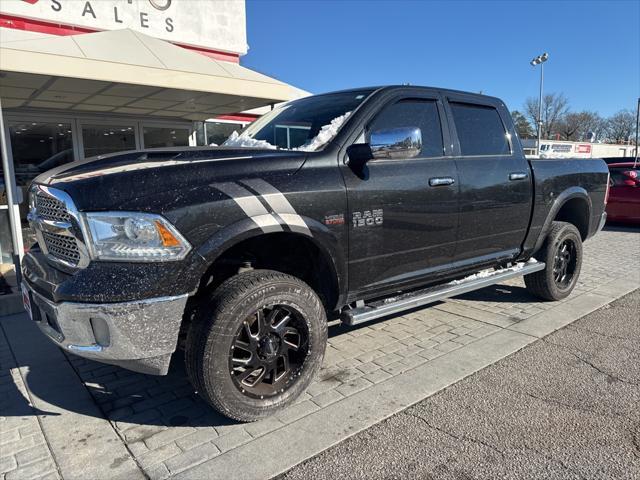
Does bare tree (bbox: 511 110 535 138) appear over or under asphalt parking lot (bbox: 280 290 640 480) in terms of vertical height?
over

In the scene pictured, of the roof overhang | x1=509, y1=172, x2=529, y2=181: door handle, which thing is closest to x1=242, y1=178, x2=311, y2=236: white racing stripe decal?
x1=509, y1=172, x2=529, y2=181: door handle

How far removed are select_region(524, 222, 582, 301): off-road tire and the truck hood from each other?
3284mm

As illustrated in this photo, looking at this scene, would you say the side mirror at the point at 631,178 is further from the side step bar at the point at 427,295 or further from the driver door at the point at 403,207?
the driver door at the point at 403,207

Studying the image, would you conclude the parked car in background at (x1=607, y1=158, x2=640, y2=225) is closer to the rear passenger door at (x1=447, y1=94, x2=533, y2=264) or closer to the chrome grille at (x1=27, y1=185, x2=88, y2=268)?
the rear passenger door at (x1=447, y1=94, x2=533, y2=264)

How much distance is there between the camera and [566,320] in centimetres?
465

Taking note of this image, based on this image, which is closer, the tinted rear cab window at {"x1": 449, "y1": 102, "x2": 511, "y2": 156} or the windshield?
the windshield

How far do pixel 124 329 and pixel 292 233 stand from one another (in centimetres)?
108

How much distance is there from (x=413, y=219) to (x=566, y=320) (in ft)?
7.69

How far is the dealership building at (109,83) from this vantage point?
6078 millimetres

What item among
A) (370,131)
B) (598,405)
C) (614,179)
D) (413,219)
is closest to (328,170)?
(370,131)

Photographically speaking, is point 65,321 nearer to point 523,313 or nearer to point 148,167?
point 148,167

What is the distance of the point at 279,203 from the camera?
9.04 feet

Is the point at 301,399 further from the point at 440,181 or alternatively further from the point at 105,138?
the point at 105,138

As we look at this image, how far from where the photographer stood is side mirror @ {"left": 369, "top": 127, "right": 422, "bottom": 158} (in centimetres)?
307
